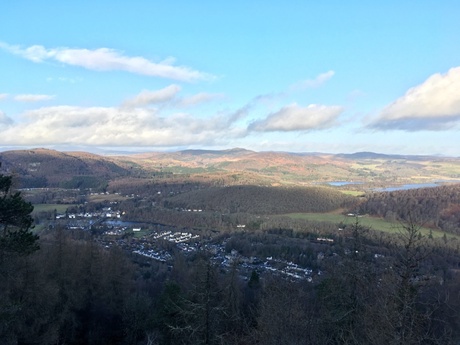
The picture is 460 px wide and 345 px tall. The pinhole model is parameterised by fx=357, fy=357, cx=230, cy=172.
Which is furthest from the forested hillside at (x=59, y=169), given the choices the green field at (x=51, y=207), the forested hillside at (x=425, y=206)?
the forested hillside at (x=425, y=206)

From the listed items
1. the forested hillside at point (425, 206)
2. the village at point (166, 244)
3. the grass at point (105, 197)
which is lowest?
the village at point (166, 244)

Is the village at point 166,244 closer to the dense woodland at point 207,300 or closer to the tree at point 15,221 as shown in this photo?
the dense woodland at point 207,300

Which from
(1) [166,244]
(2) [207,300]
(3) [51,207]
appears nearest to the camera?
(2) [207,300]

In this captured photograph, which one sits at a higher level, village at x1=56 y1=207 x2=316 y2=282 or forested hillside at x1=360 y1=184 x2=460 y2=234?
forested hillside at x1=360 y1=184 x2=460 y2=234

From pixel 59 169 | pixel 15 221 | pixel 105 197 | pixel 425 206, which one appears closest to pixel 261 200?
pixel 425 206

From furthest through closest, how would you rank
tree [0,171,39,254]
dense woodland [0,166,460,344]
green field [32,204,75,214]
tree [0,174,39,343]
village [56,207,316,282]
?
green field [32,204,75,214] → village [56,207,316,282] → tree [0,171,39,254] → tree [0,174,39,343] → dense woodland [0,166,460,344]

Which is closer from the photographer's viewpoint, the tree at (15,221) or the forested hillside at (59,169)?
the tree at (15,221)

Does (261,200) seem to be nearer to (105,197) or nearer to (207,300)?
(105,197)

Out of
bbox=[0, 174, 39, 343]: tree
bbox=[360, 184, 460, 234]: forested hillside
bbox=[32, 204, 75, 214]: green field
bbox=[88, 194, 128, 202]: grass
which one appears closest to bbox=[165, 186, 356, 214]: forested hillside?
bbox=[360, 184, 460, 234]: forested hillside

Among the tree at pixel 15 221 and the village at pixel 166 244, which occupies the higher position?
the tree at pixel 15 221

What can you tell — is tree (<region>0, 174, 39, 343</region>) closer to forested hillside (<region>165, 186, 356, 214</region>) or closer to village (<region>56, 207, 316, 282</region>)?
village (<region>56, 207, 316, 282</region>)

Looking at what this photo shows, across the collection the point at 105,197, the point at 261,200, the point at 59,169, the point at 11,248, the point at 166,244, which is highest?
the point at 11,248

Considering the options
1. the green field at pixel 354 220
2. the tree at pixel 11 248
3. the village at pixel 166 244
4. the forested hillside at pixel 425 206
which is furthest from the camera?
the forested hillside at pixel 425 206
